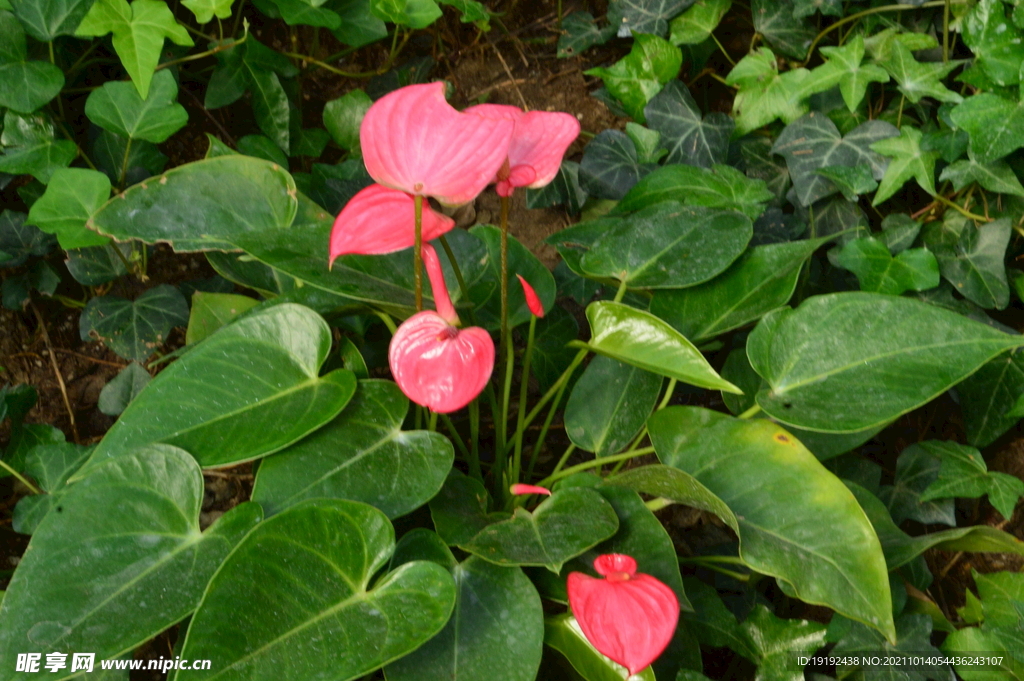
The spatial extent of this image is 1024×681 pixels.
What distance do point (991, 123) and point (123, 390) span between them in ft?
4.96

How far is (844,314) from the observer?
0.84m

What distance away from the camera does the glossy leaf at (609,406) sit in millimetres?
960

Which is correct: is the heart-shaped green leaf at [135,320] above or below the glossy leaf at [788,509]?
below

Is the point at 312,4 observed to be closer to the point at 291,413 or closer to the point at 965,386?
the point at 291,413

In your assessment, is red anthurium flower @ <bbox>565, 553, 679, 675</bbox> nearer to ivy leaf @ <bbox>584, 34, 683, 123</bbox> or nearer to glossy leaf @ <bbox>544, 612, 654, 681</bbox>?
glossy leaf @ <bbox>544, 612, 654, 681</bbox>

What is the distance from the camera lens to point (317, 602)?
0.68 metres

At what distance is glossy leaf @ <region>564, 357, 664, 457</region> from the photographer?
0.96m

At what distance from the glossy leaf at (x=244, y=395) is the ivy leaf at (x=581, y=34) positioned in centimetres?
98

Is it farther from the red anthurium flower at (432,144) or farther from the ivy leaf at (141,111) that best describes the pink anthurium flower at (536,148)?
the ivy leaf at (141,111)

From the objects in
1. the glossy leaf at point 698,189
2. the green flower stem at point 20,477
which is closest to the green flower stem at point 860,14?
the glossy leaf at point 698,189

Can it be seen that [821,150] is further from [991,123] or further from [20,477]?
[20,477]

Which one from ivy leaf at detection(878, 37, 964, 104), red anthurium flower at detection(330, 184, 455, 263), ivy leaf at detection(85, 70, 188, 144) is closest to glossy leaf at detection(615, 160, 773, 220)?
ivy leaf at detection(878, 37, 964, 104)

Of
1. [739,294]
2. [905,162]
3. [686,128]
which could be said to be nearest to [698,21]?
[686,128]

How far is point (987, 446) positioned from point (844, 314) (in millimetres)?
595
